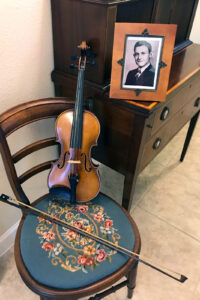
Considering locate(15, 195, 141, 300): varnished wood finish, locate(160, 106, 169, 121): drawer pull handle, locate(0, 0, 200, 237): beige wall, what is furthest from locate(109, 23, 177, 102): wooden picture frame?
locate(15, 195, 141, 300): varnished wood finish

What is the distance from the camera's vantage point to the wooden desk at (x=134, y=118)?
0.94 meters

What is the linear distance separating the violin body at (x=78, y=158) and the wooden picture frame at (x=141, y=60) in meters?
0.15

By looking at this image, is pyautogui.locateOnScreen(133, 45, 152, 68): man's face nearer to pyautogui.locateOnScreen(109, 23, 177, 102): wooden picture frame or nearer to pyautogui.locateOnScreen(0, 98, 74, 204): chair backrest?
pyautogui.locateOnScreen(109, 23, 177, 102): wooden picture frame

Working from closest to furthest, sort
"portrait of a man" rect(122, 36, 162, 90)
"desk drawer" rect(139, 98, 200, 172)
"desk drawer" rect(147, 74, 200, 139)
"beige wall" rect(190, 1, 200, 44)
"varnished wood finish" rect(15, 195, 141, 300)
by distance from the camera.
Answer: "varnished wood finish" rect(15, 195, 141, 300) < "portrait of a man" rect(122, 36, 162, 90) < "desk drawer" rect(147, 74, 200, 139) < "desk drawer" rect(139, 98, 200, 172) < "beige wall" rect(190, 1, 200, 44)

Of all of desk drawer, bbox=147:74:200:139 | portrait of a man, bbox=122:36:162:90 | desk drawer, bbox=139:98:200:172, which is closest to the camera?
portrait of a man, bbox=122:36:162:90

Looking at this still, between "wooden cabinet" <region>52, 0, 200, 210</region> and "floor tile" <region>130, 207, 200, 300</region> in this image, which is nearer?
"wooden cabinet" <region>52, 0, 200, 210</region>

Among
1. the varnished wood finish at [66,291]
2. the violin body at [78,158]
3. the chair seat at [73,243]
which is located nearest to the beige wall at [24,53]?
the violin body at [78,158]

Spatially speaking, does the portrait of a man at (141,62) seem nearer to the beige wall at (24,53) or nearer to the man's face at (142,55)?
the man's face at (142,55)

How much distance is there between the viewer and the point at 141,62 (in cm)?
88

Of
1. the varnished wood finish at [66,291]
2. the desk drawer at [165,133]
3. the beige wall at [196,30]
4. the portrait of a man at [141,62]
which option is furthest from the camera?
the beige wall at [196,30]

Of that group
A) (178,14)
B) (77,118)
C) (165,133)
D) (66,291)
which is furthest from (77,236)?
(178,14)

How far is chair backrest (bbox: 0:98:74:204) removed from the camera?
85 centimetres

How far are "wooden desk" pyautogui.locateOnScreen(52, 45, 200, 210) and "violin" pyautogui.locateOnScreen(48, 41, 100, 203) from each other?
0.29 ft

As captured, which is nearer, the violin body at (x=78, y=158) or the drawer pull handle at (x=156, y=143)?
the violin body at (x=78, y=158)
